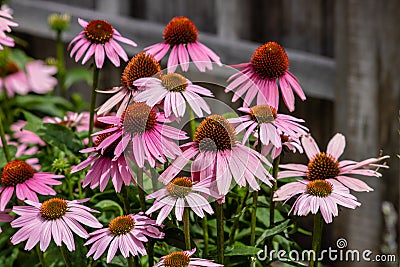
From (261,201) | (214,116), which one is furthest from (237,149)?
(261,201)

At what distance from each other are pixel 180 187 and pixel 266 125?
122mm

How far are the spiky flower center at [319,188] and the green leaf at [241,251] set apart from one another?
9 cm

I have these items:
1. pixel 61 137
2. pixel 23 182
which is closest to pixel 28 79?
pixel 61 137

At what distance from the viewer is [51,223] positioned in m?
0.79


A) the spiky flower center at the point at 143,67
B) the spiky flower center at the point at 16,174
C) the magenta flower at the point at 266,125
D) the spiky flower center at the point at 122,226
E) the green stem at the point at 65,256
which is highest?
the spiky flower center at the point at 143,67

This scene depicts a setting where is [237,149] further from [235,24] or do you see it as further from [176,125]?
[235,24]

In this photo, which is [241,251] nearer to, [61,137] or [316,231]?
[316,231]

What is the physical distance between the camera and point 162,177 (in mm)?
771

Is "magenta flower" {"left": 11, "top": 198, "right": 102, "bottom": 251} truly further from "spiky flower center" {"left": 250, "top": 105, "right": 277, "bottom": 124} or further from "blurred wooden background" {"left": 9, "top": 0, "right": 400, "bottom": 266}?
"blurred wooden background" {"left": 9, "top": 0, "right": 400, "bottom": 266}

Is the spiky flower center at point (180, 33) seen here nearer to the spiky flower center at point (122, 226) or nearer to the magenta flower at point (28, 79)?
the spiky flower center at point (122, 226)

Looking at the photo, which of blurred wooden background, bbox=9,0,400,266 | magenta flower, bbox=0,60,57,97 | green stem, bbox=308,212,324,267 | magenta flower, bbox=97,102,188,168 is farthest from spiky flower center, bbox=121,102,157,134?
magenta flower, bbox=0,60,57,97

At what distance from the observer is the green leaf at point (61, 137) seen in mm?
1026

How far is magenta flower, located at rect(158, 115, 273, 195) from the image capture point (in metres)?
0.74

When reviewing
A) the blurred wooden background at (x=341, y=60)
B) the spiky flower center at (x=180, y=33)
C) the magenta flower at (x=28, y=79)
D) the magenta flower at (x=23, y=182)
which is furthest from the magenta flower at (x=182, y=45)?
the magenta flower at (x=28, y=79)
